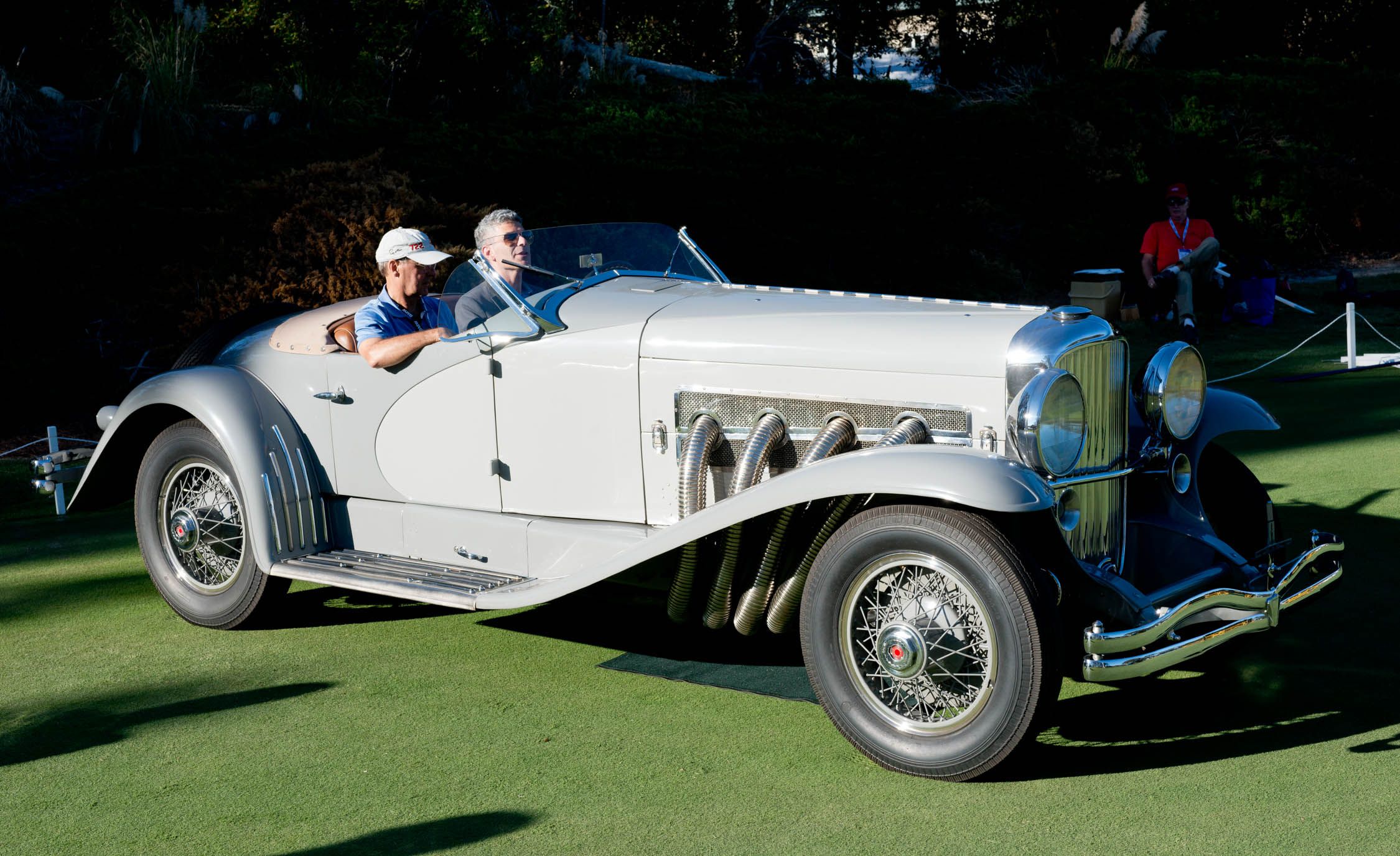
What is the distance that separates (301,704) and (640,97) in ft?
42.8

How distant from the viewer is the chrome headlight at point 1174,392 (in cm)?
428

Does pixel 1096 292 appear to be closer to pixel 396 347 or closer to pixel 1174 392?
pixel 1174 392

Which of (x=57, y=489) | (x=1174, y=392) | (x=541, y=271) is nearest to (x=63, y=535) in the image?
(x=57, y=489)

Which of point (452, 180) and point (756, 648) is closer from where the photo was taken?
point (756, 648)

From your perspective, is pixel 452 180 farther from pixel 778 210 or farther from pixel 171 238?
pixel 778 210

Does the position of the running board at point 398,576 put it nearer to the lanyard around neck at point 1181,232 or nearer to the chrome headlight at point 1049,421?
the chrome headlight at point 1049,421

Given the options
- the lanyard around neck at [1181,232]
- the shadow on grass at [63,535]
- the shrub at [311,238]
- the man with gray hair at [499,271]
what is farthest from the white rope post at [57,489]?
the lanyard around neck at [1181,232]

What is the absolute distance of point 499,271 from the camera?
4719 millimetres

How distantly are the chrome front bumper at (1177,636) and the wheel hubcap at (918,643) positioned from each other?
0.28 meters

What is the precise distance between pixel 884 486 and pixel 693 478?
883 millimetres

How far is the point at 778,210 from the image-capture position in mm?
14367

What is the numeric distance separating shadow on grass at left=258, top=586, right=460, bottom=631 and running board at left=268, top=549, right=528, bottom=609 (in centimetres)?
39

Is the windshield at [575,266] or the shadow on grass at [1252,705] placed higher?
the windshield at [575,266]

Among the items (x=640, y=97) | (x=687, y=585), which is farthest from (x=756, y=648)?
(x=640, y=97)
